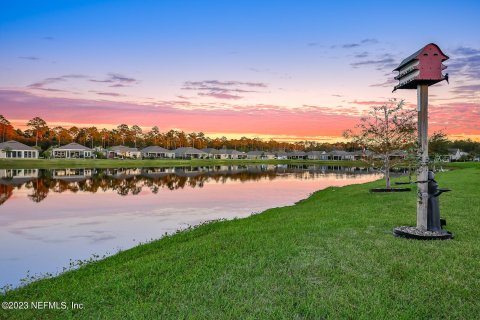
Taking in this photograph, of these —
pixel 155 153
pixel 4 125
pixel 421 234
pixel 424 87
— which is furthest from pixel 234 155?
pixel 421 234

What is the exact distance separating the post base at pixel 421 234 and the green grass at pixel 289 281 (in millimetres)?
286

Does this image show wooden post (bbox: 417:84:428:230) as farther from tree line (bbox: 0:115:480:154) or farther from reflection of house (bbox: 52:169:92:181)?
tree line (bbox: 0:115:480:154)

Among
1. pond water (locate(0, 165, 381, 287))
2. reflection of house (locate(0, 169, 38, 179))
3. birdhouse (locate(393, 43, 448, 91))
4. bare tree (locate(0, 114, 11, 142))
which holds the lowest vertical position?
reflection of house (locate(0, 169, 38, 179))

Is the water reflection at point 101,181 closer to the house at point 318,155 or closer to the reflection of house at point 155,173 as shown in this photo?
the reflection of house at point 155,173

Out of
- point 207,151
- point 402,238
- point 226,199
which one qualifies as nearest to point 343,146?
point 207,151

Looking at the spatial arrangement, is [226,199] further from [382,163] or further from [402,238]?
[402,238]

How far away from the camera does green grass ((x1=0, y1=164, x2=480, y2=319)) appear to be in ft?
19.5

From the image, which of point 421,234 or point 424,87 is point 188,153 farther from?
point 421,234

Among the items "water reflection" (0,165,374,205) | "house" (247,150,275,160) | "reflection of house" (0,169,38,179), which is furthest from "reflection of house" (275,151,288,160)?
"reflection of house" (0,169,38,179)

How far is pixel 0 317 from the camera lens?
7.05m

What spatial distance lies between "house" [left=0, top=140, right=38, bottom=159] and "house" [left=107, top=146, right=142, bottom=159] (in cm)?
2633

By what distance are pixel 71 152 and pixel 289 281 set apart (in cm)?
11358

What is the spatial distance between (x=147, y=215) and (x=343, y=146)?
187 m

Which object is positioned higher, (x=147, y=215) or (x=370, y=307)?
(x=370, y=307)
